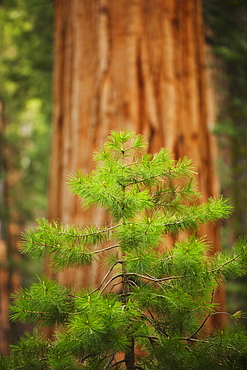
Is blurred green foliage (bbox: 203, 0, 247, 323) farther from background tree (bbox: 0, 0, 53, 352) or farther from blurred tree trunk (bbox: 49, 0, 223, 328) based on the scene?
blurred tree trunk (bbox: 49, 0, 223, 328)

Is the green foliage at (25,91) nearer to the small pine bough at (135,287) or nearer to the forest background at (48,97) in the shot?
the forest background at (48,97)

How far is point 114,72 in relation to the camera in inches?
113

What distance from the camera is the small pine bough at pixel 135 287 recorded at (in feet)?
4.13

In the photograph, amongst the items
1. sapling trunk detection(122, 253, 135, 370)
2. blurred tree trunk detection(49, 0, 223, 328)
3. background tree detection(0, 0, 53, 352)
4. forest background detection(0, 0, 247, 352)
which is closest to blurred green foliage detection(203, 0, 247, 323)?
forest background detection(0, 0, 247, 352)

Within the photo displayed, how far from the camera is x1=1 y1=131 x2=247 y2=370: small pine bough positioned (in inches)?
49.6

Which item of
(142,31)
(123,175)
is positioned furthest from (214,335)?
(142,31)

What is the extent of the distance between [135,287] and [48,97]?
6782mm

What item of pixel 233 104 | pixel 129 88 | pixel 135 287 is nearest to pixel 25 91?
pixel 233 104

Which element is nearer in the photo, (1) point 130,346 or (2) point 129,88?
(1) point 130,346

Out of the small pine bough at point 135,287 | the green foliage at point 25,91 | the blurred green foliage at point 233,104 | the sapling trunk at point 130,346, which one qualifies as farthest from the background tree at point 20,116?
the sapling trunk at point 130,346

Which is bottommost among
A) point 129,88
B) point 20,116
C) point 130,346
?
point 130,346

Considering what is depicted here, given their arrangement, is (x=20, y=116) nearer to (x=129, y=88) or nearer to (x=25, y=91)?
(x=25, y=91)

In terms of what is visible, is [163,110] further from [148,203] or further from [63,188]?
[148,203]

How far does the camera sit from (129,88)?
282 cm
